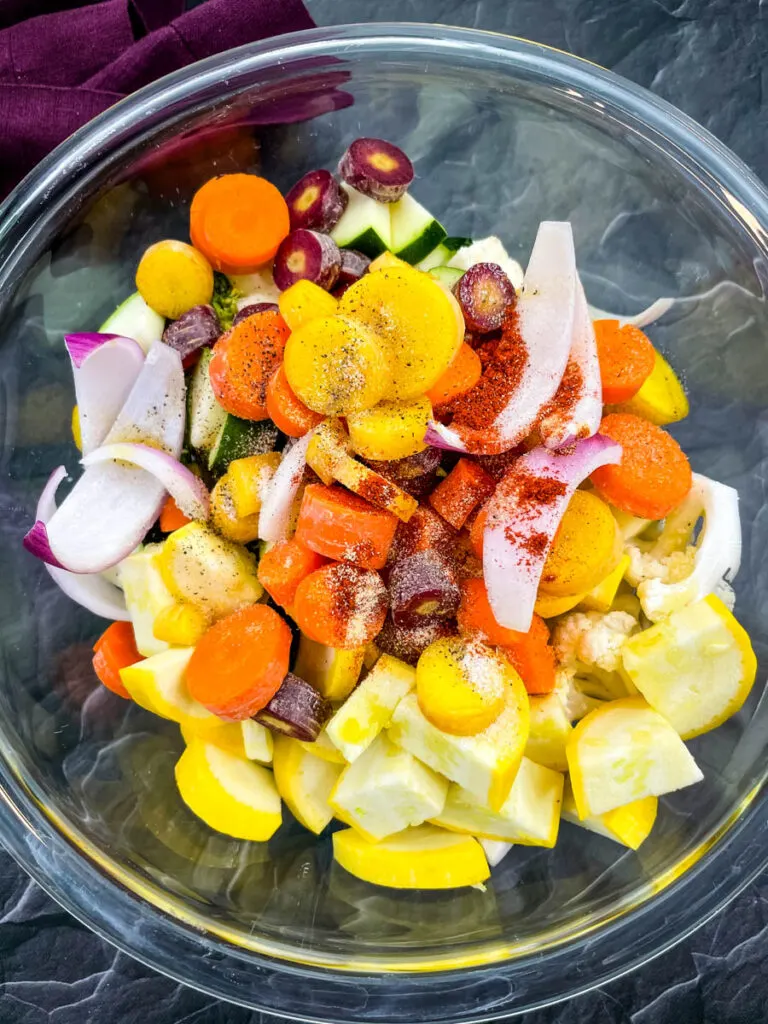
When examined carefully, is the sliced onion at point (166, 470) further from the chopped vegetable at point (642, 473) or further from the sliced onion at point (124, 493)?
the chopped vegetable at point (642, 473)

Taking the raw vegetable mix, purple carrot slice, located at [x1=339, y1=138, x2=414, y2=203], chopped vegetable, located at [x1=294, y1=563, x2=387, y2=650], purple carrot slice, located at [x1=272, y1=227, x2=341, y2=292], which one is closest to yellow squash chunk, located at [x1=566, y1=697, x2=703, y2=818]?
the raw vegetable mix

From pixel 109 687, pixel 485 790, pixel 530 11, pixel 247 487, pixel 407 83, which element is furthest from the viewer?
pixel 530 11

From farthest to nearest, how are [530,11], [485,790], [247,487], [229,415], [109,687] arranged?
[530,11] → [109,687] → [229,415] → [247,487] → [485,790]

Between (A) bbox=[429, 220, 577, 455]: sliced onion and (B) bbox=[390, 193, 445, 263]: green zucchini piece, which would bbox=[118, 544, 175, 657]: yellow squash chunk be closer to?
(A) bbox=[429, 220, 577, 455]: sliced onion

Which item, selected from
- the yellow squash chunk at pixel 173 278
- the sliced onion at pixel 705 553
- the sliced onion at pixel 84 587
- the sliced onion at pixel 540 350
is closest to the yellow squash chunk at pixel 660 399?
the sliced onion at pixel 705 553

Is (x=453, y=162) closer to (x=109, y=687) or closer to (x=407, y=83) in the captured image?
(x=407, y=83)

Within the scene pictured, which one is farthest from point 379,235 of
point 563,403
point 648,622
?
point 648,622

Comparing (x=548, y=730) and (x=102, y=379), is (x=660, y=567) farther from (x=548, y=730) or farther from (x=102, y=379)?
(x=102, y=379)
